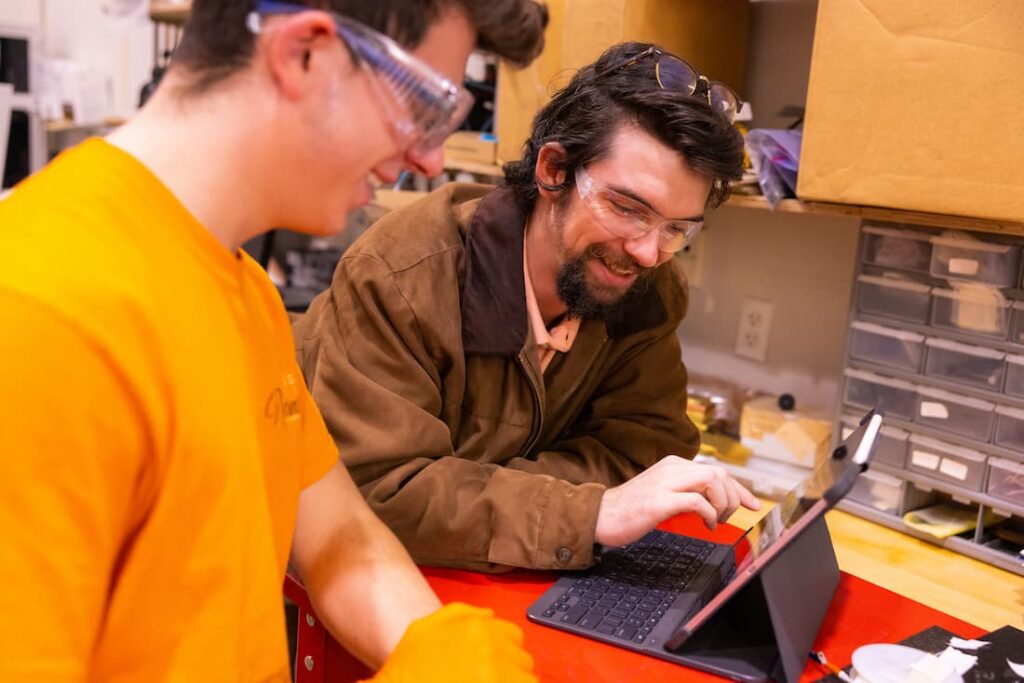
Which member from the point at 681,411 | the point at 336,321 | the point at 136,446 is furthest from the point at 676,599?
the point at 136,446

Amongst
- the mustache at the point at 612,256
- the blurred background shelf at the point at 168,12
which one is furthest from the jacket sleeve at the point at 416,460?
the blurred background shelf at the point at 168,12

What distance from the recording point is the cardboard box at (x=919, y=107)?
4.30 ft

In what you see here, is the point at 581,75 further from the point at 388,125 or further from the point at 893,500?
the point at 893,500

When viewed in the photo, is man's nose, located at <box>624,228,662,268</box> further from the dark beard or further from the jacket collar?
the jacket collar

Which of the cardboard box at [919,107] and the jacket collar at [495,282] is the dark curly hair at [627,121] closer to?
the jacket collar at [495,282]

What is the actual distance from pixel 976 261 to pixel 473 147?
1091mm

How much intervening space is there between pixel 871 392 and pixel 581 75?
80 centimetres

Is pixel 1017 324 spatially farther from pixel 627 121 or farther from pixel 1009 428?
pixel 627 121

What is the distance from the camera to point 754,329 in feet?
6.99

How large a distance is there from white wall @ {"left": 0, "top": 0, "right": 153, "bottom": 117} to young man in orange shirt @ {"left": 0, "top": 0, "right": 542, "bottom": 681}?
10.5 ft

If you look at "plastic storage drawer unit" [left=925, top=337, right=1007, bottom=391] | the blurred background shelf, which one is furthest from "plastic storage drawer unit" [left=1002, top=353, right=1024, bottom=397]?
the blurred background shelf

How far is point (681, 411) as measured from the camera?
4.99 feet

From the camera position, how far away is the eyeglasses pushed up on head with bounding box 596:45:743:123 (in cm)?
133

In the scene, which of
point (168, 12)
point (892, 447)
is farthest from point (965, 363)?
point (168, 12)
